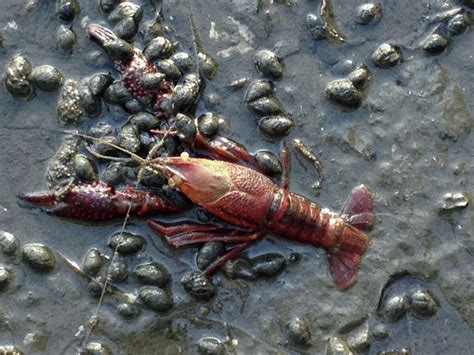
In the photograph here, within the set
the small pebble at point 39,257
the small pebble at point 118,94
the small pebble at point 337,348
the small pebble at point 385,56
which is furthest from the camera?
the small pebble at point 385,56

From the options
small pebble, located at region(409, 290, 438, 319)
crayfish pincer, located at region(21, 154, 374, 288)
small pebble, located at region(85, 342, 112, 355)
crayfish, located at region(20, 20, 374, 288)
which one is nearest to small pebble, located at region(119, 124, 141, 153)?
crayfish, located at region(20, 20, 374, 288)

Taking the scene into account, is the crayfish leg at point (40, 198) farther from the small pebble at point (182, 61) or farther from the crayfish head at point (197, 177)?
the small pebble at point (182, 61)

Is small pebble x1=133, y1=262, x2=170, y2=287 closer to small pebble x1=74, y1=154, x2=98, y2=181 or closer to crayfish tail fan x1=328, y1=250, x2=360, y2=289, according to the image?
small pebble x1=74, y1=154, x2=98, y2=181

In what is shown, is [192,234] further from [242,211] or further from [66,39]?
[66,39]

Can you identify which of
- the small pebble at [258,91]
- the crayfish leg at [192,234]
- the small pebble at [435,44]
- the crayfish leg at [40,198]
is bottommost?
the crayfish leg at [192,234]

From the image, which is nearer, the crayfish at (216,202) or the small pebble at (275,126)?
the crayfish at (216,202)

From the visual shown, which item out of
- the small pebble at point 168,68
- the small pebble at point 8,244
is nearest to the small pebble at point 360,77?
the small pebble at point 168,68

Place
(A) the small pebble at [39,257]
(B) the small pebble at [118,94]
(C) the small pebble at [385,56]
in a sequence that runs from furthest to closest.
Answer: (C) the small pebble at [385,56]
(B) the small pebble at [118,94]
(A) the small pebble at [39,257]

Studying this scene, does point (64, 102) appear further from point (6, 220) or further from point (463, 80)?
point (463, 80)
